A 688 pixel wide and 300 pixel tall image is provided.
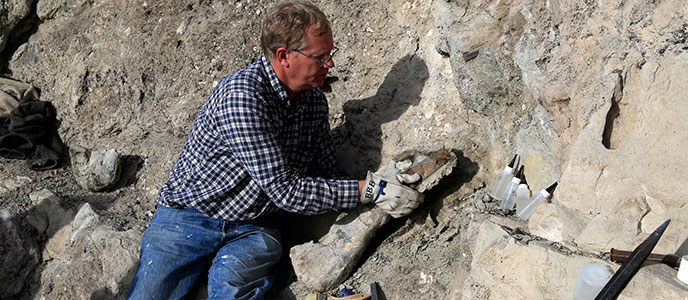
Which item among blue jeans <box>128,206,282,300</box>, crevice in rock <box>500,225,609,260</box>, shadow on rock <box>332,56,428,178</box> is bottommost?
blue jeans <box>128,206,282,300</box>

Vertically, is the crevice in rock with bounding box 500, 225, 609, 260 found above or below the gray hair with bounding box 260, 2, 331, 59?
below

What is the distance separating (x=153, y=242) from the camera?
2.95 meters

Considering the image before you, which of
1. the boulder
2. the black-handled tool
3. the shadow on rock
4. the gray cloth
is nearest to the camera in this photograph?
the black-handled tool

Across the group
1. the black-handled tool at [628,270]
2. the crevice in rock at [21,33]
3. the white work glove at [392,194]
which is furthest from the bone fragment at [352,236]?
the crevice in rock at [21,33]

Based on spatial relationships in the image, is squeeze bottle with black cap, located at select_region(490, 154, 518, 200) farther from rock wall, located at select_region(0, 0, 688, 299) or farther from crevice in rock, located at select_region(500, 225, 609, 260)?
crevice in rock, located at select_region(500, 225, 609, 260)

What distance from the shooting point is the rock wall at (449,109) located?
82.3 inches

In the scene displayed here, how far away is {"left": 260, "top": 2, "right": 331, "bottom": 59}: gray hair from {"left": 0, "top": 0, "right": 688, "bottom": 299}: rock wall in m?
0.86

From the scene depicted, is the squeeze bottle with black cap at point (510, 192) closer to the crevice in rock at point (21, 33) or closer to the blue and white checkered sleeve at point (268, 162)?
the blue and white checkered sleeve at point (268, 162)

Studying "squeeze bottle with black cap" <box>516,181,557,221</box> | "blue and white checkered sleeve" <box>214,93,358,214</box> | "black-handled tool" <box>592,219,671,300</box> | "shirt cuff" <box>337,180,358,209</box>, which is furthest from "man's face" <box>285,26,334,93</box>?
"black-handled tool" <box>592,219,671,300</box>

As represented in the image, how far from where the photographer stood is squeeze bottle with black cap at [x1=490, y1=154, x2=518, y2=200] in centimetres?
277

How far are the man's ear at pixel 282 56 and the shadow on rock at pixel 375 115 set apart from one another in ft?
2.83

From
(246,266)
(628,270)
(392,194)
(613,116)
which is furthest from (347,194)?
(628,270)

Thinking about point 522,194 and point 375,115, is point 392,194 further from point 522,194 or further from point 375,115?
point 375,115

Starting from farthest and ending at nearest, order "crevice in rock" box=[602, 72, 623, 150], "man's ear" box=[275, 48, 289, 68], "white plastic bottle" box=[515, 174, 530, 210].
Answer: "man's ear" box=[275, 48, 289, 68] < "white plastic bottle" box=[515, 174, 530, 210] < "crevice in rock" box=[602, 72, 623, 150]
